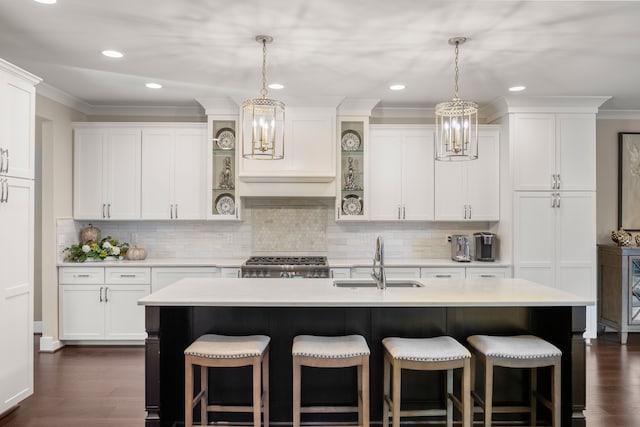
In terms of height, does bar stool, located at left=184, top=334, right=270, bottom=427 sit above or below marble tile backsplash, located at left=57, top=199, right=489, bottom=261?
below

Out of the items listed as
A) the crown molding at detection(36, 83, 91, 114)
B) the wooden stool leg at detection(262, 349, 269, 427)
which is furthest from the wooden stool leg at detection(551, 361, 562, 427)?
the crown molding at detection(36, 83, 91, 114)

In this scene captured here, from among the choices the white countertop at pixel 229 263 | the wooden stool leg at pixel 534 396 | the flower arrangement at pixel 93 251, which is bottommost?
the wooden stool leg at pixel 534 396

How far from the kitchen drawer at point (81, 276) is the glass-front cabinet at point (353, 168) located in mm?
2623

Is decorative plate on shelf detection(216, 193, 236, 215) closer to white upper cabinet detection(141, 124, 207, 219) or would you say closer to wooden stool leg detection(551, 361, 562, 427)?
white upper cabinet detection(141, 124, 207, 219)

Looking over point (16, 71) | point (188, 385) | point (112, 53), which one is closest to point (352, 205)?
point (112, 53)

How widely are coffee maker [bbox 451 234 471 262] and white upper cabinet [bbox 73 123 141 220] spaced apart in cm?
357

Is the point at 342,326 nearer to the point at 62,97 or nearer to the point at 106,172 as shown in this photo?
the point at 106,172

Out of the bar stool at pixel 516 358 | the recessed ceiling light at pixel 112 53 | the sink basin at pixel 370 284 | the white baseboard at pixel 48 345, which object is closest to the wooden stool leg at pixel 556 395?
the bar stool at pixel 516 358

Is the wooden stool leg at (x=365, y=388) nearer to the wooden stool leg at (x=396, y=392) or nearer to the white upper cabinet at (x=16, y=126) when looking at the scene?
the wooden stool leg at (x=396, y=392)

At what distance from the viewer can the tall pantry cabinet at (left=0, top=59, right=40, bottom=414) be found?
322 centimetres

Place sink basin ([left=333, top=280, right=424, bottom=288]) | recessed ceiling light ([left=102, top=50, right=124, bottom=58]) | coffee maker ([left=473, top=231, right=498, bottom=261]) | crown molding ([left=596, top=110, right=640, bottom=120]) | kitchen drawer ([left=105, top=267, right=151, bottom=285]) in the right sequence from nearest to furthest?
sink basin ([left=333, top=280, right=424, bottom=288])
recessed ceiling light ([left=102, top=50, right=124, bottom=58])
kitchen drawer ([left=105, top=267, right=151, bottom=285])
coffee maker ([left=473, top=231, right=498, bottom=261])
crown molding ([left=596, top=110, right=640, bottom=120])

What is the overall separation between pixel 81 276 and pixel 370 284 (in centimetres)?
322

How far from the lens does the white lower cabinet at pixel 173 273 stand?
5.00m

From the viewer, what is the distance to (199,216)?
529 cm
